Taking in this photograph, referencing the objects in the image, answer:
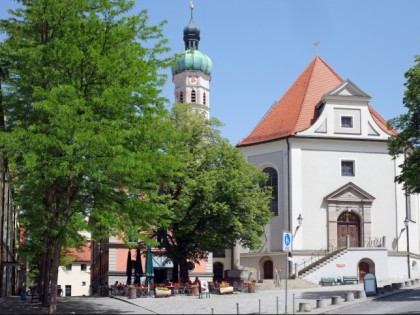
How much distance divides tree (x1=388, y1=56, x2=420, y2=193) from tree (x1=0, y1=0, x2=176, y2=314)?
40.6 ft

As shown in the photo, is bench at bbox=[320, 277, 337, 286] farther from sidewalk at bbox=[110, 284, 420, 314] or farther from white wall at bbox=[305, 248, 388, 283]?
sidewalk at bbox=[110, 284, 420, 314]

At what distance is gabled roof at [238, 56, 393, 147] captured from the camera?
50219mm

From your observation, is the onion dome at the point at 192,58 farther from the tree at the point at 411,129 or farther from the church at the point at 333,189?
the tree at the point at 411,129

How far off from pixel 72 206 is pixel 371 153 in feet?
98.8

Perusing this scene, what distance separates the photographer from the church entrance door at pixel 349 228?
4906 cm

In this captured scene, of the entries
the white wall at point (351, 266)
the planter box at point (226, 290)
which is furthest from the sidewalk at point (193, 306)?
the white wall at point (351, 266)

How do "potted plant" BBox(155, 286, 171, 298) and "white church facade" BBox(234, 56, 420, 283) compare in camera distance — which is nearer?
"potted plant" BBox(155, 286, 171, 298)

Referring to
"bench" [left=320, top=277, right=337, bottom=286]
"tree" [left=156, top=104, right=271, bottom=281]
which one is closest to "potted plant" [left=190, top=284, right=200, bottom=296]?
"tree" [left=156, top=104, right=271, bottom=281]

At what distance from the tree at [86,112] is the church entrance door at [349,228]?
1086 inches

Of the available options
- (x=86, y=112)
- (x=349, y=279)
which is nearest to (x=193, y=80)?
(x=349, y=279)

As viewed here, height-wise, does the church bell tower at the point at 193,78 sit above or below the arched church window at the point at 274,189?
above

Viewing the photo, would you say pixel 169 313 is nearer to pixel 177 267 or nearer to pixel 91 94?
pixel 91 94

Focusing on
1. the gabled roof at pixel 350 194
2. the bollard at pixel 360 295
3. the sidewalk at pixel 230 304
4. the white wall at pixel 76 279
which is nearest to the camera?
the sidewalk at pixel 230 304

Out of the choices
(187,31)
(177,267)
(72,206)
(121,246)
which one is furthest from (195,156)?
(187,31)
